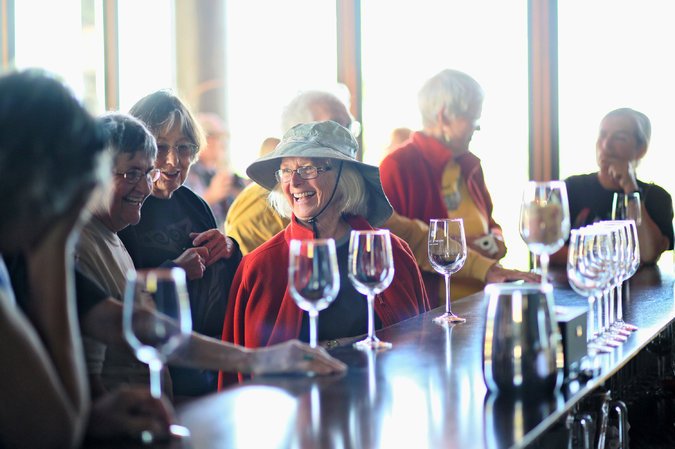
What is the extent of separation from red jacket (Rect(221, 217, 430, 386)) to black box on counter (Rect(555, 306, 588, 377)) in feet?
3.45

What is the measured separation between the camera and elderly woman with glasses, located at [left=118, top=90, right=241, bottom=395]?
2.86m

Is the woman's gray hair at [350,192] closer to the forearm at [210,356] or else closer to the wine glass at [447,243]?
the wine glass at [447,243]

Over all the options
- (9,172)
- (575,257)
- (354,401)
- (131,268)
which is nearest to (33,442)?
(9,172)

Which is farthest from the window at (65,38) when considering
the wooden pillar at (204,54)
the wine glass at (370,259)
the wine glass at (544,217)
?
the wine glass at (544,217)

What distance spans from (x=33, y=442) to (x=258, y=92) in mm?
5899

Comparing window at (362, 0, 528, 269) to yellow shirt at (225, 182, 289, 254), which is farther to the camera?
window at (362, 0, 528, 269)

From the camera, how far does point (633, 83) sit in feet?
19.4

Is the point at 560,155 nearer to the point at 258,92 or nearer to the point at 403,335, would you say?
the point at 258,92

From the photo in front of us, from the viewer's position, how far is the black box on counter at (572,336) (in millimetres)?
1771

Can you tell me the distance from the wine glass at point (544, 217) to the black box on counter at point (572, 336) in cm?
19

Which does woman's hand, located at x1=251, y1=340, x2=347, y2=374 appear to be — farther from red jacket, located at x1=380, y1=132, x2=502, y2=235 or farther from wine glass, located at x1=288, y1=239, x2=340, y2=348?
red jacket, located at x1=380, y1=132, x2=502, y2=235

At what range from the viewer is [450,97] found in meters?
4.05

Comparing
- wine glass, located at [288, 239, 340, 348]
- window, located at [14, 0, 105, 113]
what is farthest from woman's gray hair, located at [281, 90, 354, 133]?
window, located at [14, 0, 105, 113]

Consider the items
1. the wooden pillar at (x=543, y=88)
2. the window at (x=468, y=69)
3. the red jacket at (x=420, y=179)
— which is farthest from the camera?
the window at (x=468, y=69)
